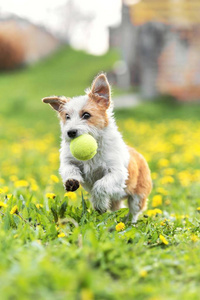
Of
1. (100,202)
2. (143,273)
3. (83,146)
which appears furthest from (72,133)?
(143,273)

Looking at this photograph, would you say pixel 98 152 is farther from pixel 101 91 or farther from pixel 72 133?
pixel 101 91

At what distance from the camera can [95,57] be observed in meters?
25.8

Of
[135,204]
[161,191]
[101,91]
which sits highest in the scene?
[101,91]

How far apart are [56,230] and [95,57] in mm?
23820

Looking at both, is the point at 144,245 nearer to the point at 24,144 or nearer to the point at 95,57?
the point at 24,144

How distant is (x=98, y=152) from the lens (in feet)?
11.0

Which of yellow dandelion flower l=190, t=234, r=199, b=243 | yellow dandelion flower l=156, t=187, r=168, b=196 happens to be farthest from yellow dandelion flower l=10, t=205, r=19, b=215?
yellow dandelion flower l=156, t=187, r=168, b=196

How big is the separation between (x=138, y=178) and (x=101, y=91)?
0.86 metres

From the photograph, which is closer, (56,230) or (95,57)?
(56,230)

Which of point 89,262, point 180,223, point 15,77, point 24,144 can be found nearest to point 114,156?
point 180,223

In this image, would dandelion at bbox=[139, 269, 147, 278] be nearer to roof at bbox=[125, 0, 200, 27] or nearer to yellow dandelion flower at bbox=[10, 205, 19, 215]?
yellow dandelion flower at bbox=[10, 205, 19, 215]

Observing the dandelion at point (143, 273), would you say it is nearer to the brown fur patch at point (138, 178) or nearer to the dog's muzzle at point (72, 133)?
the dog's muzzle at point (72, 133)

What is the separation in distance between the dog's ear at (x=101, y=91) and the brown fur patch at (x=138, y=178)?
564 mm

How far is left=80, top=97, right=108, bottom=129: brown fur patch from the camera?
10.5 ft
